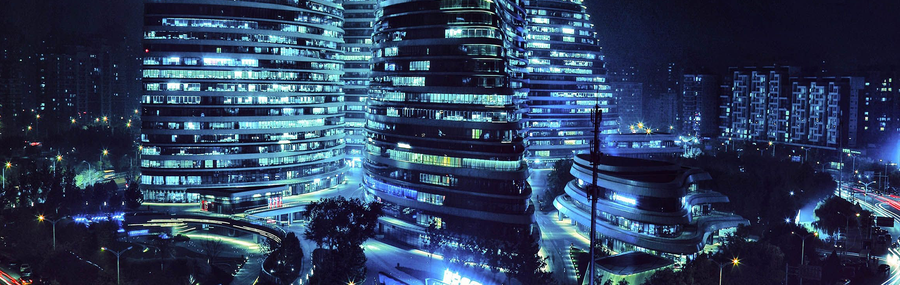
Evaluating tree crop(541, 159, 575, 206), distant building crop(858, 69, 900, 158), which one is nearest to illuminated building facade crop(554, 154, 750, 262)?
tree crop(541, 159, 575, 206)

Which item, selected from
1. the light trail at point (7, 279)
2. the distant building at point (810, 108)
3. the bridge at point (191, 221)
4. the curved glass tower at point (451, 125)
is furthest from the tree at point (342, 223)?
the distant building at point (810, 108)

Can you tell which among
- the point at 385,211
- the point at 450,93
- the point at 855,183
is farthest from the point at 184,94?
the point at 855,183

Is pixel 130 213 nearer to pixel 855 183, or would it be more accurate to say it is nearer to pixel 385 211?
pixel 385 211

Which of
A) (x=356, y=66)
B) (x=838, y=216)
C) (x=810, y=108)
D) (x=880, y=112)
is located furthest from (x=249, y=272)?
(x=880, y=112)

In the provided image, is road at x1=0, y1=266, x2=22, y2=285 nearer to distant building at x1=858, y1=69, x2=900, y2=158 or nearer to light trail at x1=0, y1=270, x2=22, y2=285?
light trail at x1=0, y1=270, x2=22, y2=285

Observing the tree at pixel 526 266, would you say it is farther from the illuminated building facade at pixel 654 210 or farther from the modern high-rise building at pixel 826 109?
the modern high-rise building at pixel 826 109

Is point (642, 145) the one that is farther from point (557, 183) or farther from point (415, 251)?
point (415, 251)
